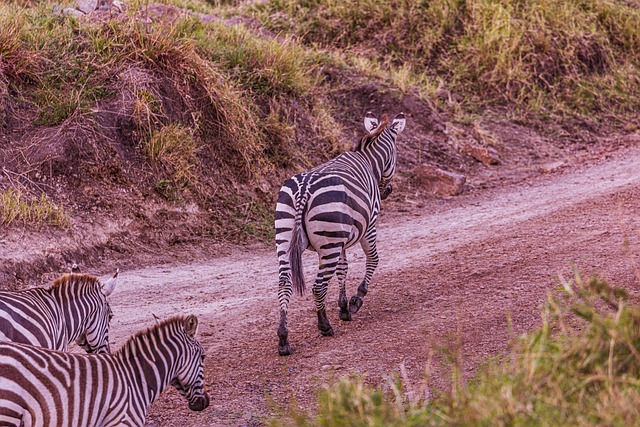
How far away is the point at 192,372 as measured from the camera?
5316 mm

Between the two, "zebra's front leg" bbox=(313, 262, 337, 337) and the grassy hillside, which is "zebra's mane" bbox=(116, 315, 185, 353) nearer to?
"zebra's front leg" bbox=(313, 262, 337, 337)

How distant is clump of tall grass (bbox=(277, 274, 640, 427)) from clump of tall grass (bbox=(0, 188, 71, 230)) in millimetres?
6914

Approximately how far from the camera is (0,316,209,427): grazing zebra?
4332mm

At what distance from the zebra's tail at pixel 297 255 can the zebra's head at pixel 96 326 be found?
1560 millimetres

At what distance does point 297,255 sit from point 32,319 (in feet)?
7.33

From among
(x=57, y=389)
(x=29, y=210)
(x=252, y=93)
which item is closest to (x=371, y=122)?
(x=252, y=93)

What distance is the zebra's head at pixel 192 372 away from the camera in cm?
526

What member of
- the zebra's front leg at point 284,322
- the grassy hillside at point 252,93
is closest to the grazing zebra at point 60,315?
the zebra's front leg at point 284,322

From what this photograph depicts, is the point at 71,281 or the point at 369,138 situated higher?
the point at 369,138

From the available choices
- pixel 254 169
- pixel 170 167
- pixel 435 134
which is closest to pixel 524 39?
pixel 435 134

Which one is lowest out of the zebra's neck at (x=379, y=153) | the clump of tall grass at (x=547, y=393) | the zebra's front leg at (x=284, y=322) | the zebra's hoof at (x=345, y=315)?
the zebra's hoof at (x=345, y=315)

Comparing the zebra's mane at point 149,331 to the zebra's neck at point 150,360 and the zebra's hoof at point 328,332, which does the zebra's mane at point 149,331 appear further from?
the zebra's hoof at point 328,332

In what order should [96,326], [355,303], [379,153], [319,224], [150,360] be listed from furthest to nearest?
[379,153] → [355,303] → [319,224] → [96,326] → [150,360]

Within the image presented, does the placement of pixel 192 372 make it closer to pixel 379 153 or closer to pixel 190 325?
pixel 190 325
